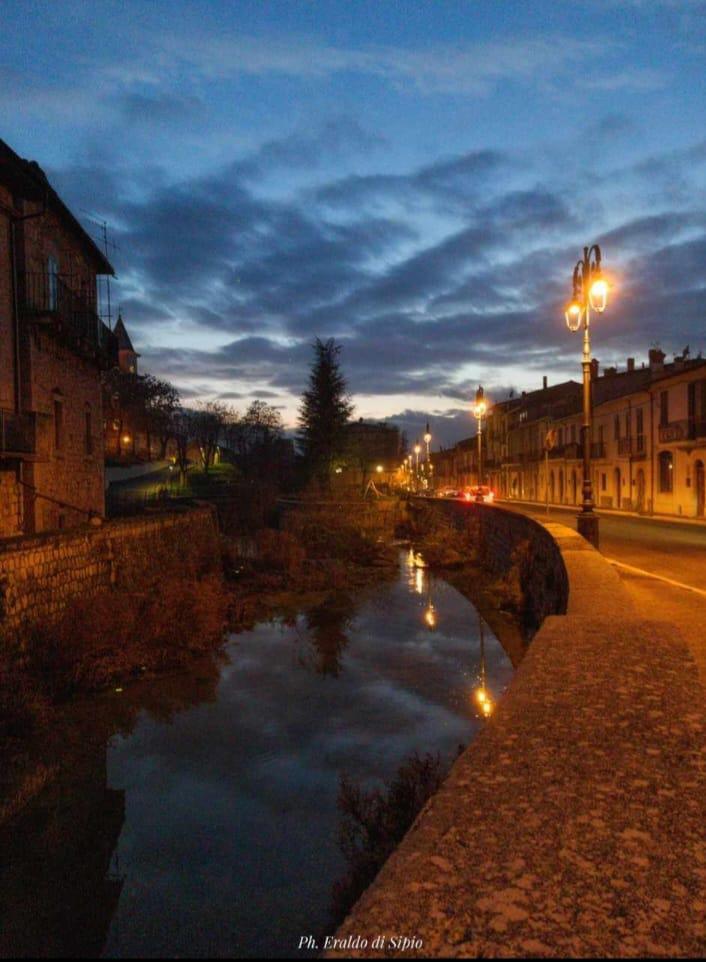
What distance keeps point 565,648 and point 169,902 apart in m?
3.88

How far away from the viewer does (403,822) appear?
588 centimetres

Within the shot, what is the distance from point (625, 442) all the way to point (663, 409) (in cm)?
556

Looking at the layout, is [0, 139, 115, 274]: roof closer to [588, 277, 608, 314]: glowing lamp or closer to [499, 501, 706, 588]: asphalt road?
[588, 277, 608, 314]: glowing lamp

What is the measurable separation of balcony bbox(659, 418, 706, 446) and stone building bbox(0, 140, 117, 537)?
25.9 metres

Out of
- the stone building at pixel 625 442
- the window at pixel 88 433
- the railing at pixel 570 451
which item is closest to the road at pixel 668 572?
the stone building at pixel 625 442

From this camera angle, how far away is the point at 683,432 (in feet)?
109

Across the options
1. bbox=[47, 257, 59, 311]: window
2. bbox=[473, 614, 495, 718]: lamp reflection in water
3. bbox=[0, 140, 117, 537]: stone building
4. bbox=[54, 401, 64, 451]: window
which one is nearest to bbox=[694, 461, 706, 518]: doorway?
bbox=[473, 614, 495, 718]: lamp reflection in water

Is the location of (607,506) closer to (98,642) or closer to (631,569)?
(631,569)

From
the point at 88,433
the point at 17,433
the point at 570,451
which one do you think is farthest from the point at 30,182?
the point at 570,451

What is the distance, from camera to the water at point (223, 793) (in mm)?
5324

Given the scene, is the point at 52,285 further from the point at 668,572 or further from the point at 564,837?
the point at 564,837

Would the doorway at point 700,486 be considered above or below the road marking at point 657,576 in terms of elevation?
above

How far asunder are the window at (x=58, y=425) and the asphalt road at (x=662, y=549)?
44.0 feet

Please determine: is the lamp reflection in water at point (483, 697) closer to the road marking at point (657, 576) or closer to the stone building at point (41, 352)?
the road marking at point (657, 576)
